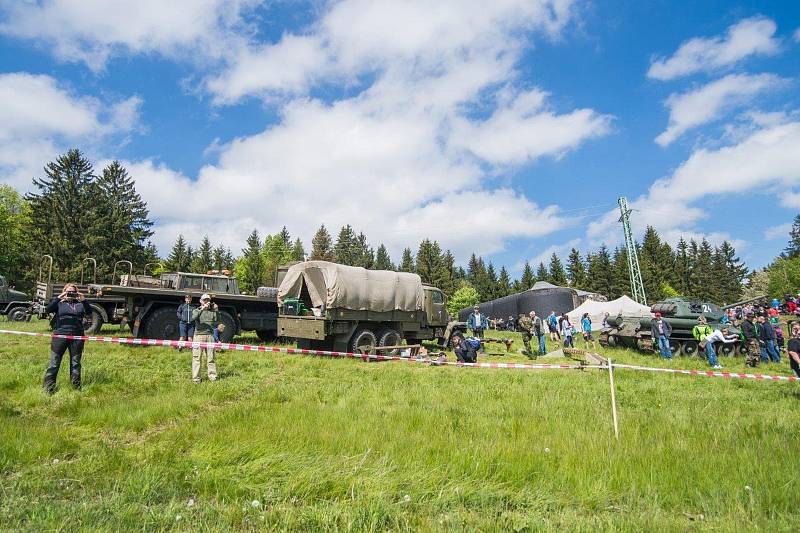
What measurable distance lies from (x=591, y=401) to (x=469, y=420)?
A: 255 centimetres

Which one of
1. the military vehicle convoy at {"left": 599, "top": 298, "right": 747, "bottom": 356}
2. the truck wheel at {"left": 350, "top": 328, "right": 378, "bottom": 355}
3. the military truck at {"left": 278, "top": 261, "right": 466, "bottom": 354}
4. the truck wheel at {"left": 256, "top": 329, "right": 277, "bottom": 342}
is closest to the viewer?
the military truck at {"left": 278, "top": 261, "right": 466, "bottom": 354}

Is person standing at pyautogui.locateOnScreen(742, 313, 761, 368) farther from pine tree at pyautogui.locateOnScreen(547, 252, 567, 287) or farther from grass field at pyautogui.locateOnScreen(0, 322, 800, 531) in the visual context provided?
pine tree at pyautogui.locateOnScreen(547, 252, 567, 287)

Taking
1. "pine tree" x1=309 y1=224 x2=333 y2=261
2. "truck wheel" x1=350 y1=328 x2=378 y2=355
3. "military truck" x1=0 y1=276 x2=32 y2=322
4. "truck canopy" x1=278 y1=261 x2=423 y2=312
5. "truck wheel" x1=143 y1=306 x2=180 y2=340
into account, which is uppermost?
"pine tree" x1=309 y1=224 x2=333 y2=261

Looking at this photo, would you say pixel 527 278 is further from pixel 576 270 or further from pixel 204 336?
pixel 204 336

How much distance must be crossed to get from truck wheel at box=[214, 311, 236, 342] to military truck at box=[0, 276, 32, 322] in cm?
1327

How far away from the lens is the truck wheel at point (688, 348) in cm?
1580

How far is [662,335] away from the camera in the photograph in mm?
14500

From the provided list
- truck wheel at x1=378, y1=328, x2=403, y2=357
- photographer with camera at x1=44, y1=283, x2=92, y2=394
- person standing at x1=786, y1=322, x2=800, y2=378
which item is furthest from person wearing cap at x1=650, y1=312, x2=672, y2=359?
photographer with camera at x1=44, y1=283, x2=92, y2=394

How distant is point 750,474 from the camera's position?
3.62 meters

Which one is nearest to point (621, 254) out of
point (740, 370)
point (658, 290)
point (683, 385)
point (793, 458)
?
point (658, 290)

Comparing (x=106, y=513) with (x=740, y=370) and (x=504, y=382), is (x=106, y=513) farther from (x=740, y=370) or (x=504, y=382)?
(x=740, y=370)

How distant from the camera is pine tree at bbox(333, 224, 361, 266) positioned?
80.4 metres

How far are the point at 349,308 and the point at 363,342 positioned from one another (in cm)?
114

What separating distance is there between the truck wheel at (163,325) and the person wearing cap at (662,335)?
15428 millimetres
